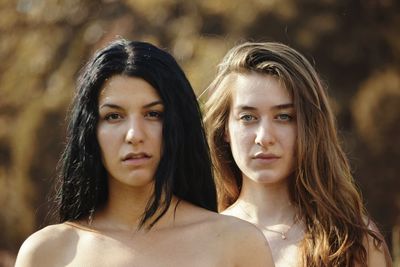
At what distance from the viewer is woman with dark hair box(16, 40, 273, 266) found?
392 cm

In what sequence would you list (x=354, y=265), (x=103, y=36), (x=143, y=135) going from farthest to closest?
(x=103, y=36), (x=354, y=265), (x=143, y=135)

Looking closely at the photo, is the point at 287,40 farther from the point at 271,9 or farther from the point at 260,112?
the point at 260,112

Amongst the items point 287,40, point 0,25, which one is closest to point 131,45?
point 287,40

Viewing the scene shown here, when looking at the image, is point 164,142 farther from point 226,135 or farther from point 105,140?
point 226,135

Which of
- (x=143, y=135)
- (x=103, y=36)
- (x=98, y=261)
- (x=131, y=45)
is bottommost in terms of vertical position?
(x=98, y=261)

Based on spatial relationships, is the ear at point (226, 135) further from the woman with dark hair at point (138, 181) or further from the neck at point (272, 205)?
the woman with dark hair at point (138, 181)

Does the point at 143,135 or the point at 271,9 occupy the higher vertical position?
the point at 271,9

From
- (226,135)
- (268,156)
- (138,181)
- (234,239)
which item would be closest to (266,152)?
(268,156)

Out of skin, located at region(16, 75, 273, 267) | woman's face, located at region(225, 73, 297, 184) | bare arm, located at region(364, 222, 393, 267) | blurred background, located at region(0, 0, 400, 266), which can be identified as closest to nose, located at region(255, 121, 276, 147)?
woman's face, located at region(225, 73, 297, 184)

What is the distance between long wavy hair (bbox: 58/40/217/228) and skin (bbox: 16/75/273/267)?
0.03 m

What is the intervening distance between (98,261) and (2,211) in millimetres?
4680

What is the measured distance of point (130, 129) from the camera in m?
3.88

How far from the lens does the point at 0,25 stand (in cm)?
883

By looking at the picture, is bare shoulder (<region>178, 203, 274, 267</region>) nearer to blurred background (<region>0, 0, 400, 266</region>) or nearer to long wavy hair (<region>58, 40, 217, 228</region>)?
long wavy hair (<region>58, 40, 217, 228</region>)
